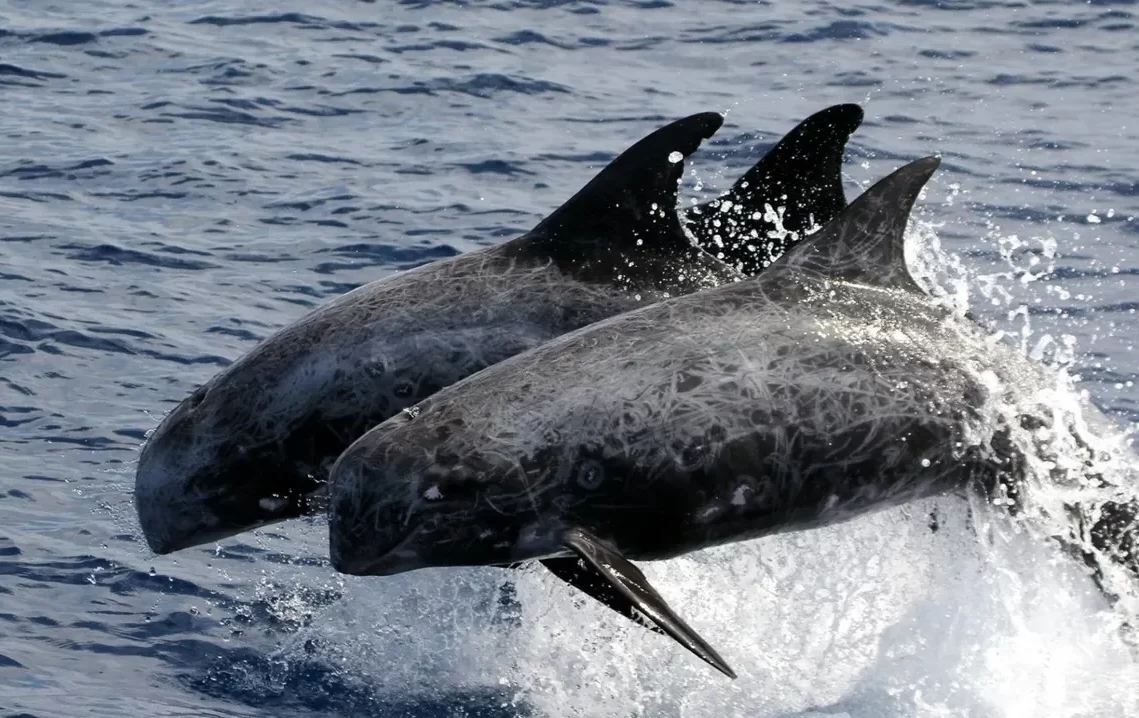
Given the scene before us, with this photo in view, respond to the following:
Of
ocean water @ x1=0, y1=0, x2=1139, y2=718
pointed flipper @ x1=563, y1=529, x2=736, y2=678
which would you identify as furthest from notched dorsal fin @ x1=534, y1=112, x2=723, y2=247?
pointed flipper @ x1=563, y1=529, x2=736, y2=678

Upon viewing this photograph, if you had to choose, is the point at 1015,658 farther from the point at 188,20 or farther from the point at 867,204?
the point at 188,20

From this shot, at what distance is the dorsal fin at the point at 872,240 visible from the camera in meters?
11.6

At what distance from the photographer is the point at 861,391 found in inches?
430

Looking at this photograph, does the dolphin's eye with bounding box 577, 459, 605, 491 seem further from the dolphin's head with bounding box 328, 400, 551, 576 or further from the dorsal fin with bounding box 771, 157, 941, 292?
the dorsal fin with bounding box 771, 157, 941, 292

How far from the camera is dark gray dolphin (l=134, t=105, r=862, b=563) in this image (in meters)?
12.3

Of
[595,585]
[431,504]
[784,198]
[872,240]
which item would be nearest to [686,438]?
[595,585]

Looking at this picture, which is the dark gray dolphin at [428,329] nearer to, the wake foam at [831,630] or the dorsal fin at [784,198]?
the dorsal fin at [784,198]

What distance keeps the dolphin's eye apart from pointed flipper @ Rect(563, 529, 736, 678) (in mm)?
248

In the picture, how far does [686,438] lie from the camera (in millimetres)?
10570

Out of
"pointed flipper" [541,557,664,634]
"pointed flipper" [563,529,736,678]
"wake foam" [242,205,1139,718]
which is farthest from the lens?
"wake foam" [242,205,1139,718]

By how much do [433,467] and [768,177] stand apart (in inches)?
140

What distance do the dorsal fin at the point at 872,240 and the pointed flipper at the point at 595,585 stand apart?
225 cm

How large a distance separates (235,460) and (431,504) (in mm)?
2469

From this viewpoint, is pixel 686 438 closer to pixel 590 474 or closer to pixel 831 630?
pixel 590 474
